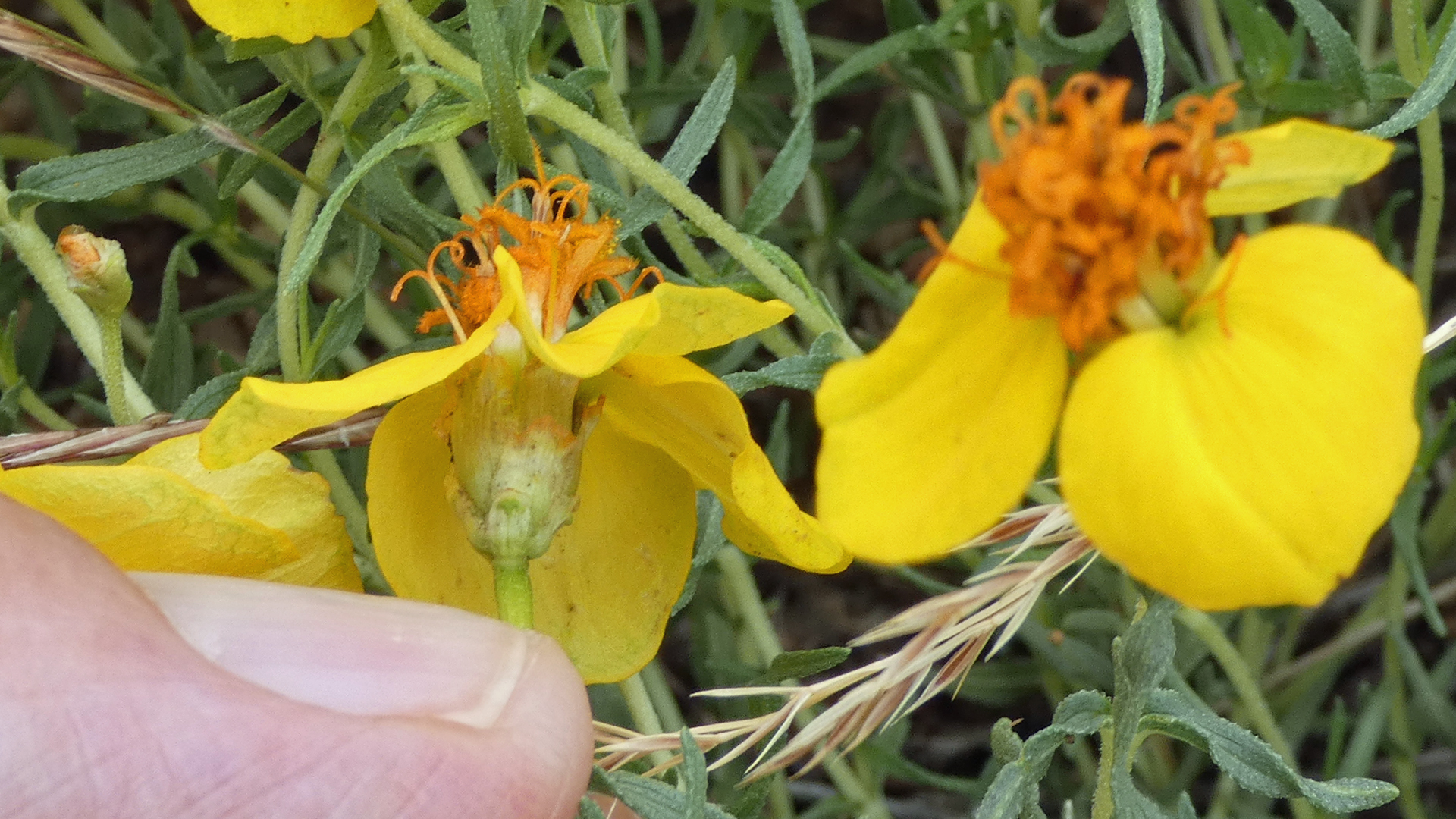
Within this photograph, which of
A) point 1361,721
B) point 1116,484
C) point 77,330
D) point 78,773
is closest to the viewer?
point 1116,484

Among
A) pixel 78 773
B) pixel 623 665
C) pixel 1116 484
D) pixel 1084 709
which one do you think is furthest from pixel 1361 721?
pixel 78 773

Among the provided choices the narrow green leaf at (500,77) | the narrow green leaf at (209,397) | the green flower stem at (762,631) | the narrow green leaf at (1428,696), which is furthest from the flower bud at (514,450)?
the narrow green leaf at (1428,696)

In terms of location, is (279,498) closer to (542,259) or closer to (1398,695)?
(542,259)

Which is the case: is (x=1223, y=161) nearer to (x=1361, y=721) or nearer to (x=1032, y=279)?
(x=1032, y=279)

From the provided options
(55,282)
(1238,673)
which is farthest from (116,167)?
(1238,673)

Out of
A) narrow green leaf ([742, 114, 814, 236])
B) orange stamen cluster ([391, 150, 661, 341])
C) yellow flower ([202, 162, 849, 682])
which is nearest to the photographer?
yellow flower ([202, 162, 849, 682])

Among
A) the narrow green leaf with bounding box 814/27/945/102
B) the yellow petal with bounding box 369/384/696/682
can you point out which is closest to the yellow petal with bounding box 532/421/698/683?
the yellow petal with bounding box 369/384/696/682

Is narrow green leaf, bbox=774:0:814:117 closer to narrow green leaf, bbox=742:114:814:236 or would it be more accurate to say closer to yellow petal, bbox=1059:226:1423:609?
narrow green leaf, bbox=742:114:814:236
